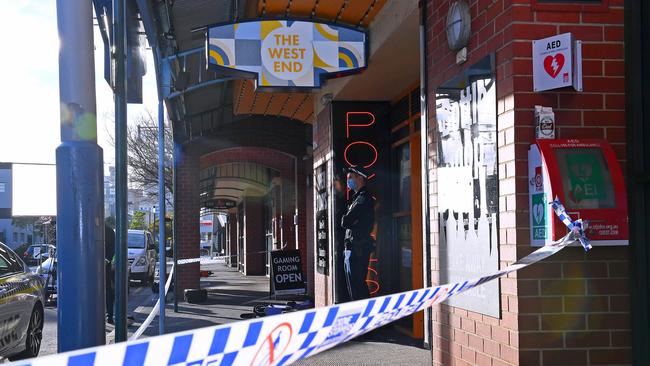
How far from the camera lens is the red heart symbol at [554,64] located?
359 cm

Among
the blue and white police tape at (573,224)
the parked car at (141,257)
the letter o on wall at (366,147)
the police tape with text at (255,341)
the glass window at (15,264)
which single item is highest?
the letter o on wall at (366,147)

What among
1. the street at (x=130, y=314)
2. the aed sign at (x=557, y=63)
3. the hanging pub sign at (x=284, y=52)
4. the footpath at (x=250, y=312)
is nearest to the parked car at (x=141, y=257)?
the street at (x=130, y=314)

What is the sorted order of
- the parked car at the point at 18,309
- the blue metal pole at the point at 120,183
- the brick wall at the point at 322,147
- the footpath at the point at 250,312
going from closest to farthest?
the blue metal pole at the point at 120,183
the footpath at the point at 250,312
the parked car at the point at 18,309
the brick wall at the point at 322,147

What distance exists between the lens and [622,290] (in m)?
3.67

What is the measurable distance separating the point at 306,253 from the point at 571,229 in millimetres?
13111

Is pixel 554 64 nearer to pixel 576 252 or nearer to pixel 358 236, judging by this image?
pixel 576 252

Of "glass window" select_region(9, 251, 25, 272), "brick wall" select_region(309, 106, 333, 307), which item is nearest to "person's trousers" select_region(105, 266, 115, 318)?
"glass window" select_region(9, 251, 25, 272)

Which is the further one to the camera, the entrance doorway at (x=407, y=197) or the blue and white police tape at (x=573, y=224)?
the entrance doorway at (x=407, y=197)

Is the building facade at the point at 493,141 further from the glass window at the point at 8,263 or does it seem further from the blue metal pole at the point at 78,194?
the glass window at the point at 8,263

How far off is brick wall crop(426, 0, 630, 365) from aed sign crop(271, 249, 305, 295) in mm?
9042

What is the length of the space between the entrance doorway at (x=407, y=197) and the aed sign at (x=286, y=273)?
4.11 metres

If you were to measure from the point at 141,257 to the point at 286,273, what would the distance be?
A: 8378mm

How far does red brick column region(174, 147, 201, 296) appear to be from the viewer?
15258 mm

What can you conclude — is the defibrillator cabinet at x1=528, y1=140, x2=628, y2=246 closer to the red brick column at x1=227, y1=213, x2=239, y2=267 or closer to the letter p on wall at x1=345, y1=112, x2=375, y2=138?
the letter p on wall at x1=345, y1=112, x2=375, y2=138
